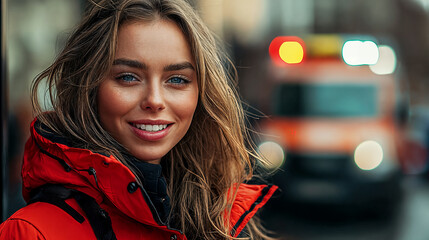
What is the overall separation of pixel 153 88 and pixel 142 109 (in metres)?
0.07

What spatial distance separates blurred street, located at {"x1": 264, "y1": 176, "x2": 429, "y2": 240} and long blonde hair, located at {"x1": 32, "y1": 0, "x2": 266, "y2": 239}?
5.26 metres

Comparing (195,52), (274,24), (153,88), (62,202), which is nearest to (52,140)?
(62,202)

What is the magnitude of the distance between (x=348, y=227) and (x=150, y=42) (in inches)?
→ 274

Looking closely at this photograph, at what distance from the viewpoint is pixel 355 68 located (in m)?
8.55

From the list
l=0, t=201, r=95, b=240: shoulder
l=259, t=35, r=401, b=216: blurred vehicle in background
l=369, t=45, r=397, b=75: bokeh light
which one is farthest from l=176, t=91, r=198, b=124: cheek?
l=369, t=45, r=397, b=75: bokeh light

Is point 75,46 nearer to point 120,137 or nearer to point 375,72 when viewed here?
point 120,137

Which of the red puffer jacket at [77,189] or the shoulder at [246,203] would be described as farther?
the shoulder at [246,203]

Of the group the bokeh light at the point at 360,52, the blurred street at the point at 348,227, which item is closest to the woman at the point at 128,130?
the blurred street at the point at 348,227

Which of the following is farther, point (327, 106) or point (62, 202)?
point (327, 106)

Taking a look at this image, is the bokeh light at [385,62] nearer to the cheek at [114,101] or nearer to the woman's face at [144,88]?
the woman's face at [144,88]

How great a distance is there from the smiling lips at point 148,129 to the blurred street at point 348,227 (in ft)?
18.5

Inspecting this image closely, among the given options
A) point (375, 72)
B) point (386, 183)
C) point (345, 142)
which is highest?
point (375, 72)

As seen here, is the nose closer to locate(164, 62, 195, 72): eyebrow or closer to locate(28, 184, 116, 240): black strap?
locate(164, 62, 195, 72): eyebrow

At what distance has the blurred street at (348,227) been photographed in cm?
775
